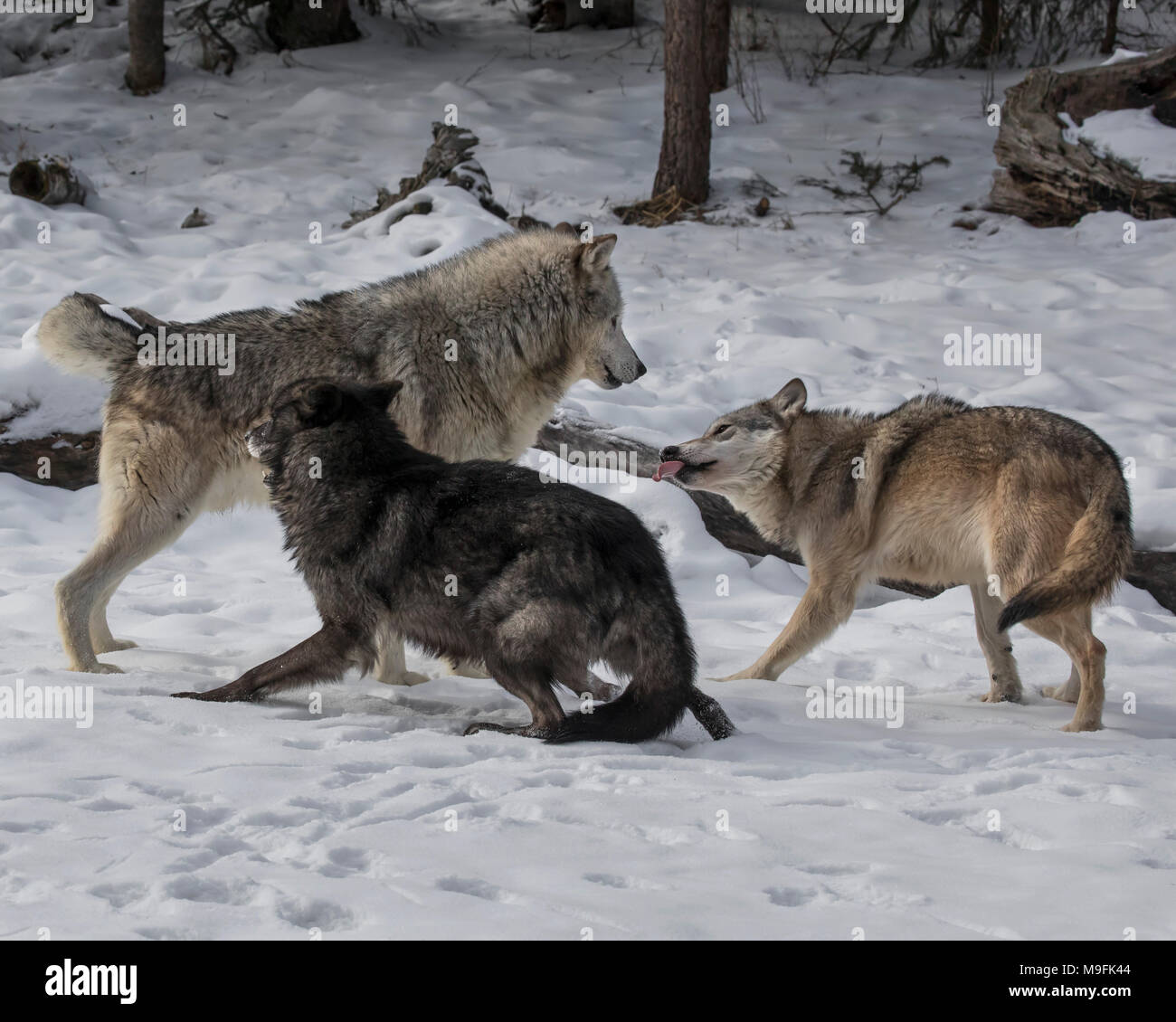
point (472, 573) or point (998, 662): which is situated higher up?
point (472, 573)

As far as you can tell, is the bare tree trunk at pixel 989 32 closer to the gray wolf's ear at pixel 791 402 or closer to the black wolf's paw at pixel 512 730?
the gray wolf's ear at pixel 791 402

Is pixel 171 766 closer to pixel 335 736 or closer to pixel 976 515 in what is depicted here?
pixel 335 736

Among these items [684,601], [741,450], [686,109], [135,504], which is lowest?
[684,601]

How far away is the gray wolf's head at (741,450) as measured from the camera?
686 cm

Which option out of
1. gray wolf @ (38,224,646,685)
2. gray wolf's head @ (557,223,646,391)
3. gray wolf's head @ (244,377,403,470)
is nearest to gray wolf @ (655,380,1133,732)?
gray wolf's head @ (557,223,646,391)

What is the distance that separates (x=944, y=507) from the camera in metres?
6.09

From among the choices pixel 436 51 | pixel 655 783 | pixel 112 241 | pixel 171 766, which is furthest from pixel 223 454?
pixel 436 51

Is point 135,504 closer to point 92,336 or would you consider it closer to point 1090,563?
point 92,336

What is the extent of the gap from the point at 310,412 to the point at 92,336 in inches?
64.6

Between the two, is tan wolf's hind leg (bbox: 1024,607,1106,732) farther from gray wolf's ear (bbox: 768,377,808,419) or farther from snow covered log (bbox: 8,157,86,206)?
snow covered log (bbox: 8,157,86,206)

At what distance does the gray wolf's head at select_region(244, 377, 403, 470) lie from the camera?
5453mm

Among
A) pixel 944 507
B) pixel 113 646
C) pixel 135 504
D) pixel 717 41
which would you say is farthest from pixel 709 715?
pixel 717 41

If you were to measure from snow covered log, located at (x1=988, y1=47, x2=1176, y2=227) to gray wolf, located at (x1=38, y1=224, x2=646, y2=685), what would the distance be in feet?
29.0

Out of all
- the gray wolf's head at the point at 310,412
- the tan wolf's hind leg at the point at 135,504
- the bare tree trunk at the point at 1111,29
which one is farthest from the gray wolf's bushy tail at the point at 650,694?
the bare tree trunk at the point at 1111,29
